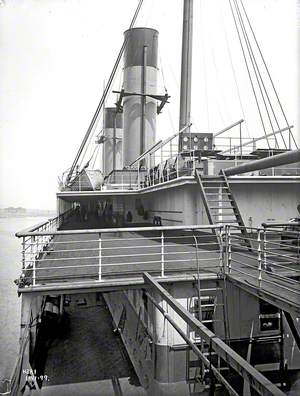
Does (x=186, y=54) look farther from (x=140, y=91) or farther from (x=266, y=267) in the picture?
(x=266, y=267)

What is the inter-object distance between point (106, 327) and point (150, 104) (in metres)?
15.1

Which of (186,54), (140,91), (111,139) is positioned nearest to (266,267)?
(186,54)

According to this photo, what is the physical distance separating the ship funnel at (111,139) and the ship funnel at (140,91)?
1457 centimetres

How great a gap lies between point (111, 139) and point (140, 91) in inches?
669

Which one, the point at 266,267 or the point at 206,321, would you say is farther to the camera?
the point at 266,267

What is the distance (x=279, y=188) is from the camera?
10.4 metres

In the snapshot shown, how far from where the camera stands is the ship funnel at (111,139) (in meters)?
37.2

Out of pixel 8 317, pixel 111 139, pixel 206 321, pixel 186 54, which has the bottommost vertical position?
pixel 8 317

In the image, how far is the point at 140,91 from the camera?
21.6m

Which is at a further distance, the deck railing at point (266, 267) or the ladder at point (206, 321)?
the ladder at point (206, 321)

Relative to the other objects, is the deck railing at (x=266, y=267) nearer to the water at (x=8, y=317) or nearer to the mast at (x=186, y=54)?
the water at (x=8, y=317)

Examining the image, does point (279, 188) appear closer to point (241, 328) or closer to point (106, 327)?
point (241, 328)

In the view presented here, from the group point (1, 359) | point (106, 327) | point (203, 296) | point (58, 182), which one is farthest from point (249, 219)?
point (58, 182)

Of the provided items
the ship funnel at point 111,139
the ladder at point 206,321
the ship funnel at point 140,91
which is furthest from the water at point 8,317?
the ship funnel at point 111,139
